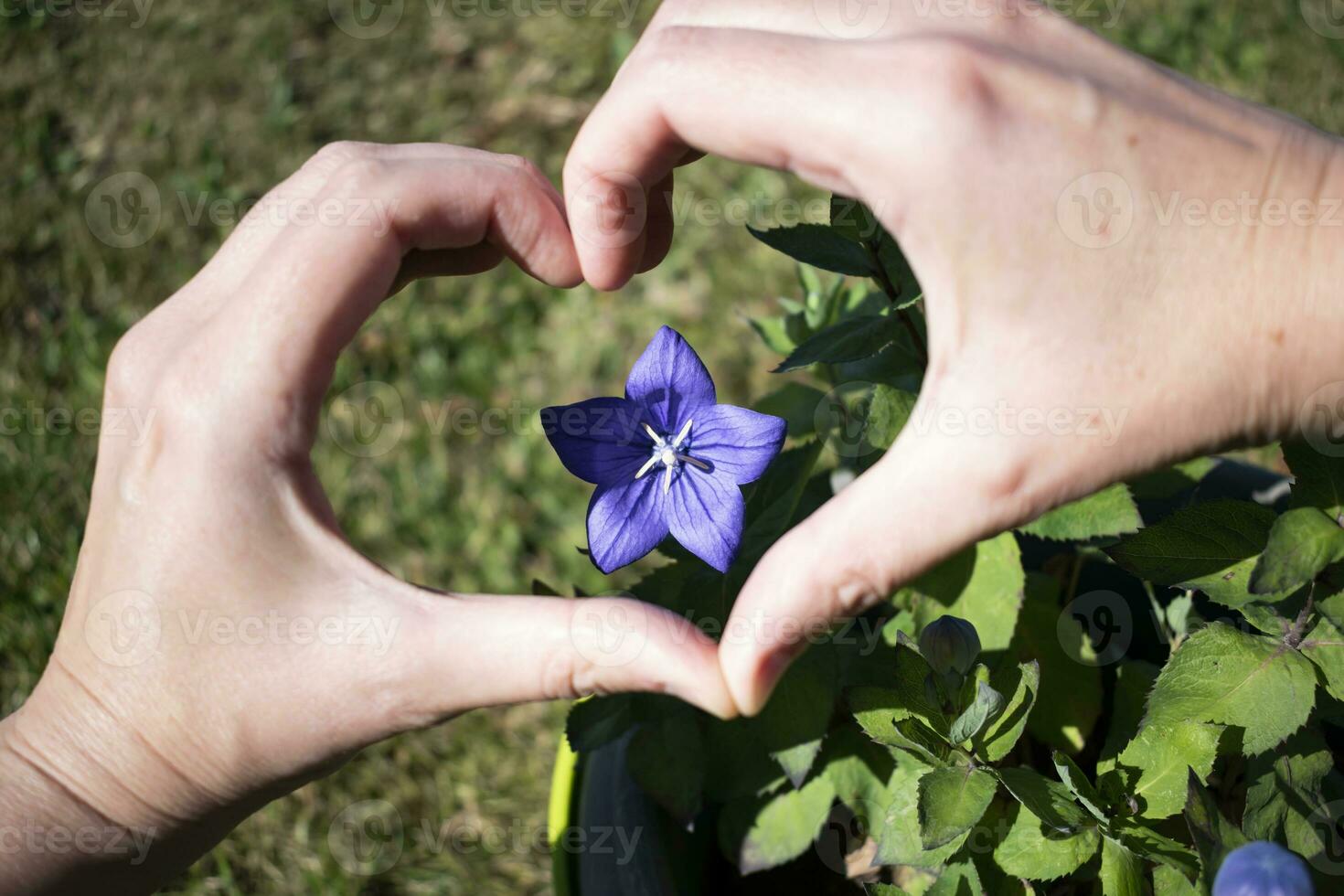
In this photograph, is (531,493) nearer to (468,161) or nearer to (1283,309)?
(468,161)

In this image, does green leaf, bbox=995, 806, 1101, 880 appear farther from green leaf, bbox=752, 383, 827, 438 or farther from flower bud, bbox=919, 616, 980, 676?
green leaf, bbox=752, 383, 827, 438

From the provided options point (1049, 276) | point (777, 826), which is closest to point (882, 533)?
point (1049, 276)

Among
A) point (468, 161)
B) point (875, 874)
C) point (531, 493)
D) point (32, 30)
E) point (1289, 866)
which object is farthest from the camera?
point (32, 30)

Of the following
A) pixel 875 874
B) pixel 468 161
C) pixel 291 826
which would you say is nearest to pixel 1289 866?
pixel 875 874

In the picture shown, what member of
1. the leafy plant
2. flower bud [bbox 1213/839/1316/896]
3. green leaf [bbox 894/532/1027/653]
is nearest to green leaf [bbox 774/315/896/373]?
the leafy plant

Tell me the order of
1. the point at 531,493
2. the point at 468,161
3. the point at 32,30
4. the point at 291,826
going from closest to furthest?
1. the point at 468,161
2. the point at 291,826
3. the point at 531,493
4. the point at 32,30

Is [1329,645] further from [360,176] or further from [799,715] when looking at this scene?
[360,176]
